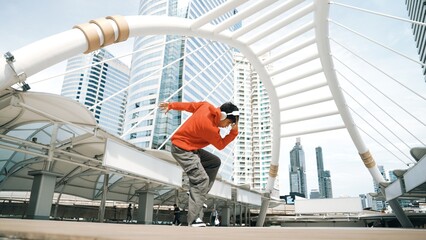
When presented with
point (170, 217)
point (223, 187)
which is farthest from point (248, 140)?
point (223, 187)

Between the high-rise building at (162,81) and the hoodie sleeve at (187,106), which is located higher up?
the high-rise building at (162,81)

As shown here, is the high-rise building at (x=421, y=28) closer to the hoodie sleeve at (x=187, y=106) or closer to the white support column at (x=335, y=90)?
the white support column at (x=335, y=90)

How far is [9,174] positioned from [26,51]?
10.4 metres

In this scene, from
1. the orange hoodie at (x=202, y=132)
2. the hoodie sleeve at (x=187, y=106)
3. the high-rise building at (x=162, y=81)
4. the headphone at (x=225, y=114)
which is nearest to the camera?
the orange hoodie at (x=202, y=132)

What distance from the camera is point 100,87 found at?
140750 mm

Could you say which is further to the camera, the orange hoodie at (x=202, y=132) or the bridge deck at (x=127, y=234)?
the orange hoodie at (x=202, y=132)

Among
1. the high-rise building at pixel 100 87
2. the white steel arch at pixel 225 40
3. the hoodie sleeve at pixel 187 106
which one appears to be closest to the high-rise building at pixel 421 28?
the white steel arch at pixel 225 40

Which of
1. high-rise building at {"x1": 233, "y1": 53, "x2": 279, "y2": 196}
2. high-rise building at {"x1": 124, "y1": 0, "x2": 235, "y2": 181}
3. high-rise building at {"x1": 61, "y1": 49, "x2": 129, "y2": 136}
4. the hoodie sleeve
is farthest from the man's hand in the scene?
high-rise building at {"x1": 61, "y1": 49, "x2": 129, "y2": 136}

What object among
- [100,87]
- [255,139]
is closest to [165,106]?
[255,139]

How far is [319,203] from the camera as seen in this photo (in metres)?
42.1

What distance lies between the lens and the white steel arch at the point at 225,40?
5508 mm

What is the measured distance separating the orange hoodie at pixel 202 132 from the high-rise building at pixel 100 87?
13224 centimetres

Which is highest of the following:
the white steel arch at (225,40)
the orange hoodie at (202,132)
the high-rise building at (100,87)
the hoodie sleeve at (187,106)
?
the high-rise building at (100,87)

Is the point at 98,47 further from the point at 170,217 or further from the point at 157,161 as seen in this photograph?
the point at 170,217
